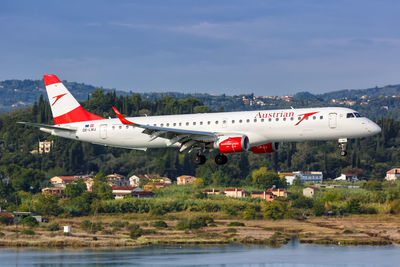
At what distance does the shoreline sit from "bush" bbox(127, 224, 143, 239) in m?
1.14

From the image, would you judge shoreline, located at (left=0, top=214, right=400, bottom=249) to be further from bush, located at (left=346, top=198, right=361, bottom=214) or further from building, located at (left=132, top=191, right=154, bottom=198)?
building, located at (left=132, top=191, right=154, bottom=198)

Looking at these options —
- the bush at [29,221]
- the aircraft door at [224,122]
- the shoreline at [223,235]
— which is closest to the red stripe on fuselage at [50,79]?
the aircraft door at [224,122]

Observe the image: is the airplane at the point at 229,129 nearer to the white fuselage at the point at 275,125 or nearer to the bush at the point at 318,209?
the white fuselage at the point at 275,125

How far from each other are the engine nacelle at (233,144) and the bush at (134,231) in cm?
8125

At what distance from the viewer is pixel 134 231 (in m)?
154

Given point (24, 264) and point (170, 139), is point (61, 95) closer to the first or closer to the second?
point (170, 139)

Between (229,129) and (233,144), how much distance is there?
2636 millimetres

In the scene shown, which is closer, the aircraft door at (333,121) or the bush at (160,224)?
the aircraft door at (333,121)

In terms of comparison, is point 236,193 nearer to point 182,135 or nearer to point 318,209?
point 318,209

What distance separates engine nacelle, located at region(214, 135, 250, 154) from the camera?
7262 cm

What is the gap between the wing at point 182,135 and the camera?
242 ft

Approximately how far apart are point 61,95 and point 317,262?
6121cm

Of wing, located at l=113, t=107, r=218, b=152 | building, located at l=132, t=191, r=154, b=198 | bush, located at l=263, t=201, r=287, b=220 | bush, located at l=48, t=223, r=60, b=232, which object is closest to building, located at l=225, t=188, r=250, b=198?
bush, located at l=263, t=201, r=287, b=220

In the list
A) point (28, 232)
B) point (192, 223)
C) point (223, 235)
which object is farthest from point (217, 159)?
point (28, 232)
